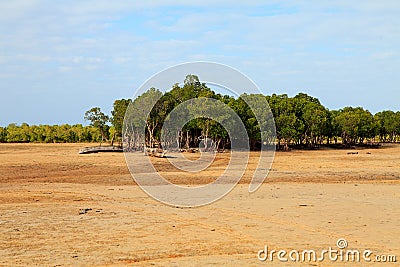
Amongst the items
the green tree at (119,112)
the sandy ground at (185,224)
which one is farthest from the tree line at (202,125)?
the sandy ground at (185,224)

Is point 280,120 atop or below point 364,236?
atop

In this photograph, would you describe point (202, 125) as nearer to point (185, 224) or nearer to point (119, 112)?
point (119, 112)

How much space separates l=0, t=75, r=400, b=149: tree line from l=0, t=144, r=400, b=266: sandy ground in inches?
1300

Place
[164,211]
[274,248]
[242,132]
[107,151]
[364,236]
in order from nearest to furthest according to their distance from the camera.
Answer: [274,248]
[364,236]
[164,211]
[107,151]
[242,132]

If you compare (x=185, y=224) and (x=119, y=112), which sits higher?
(x=119, y=112)

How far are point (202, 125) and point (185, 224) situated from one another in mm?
47045

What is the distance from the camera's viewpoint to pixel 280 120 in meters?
72.6

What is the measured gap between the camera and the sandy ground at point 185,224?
11.1 meters

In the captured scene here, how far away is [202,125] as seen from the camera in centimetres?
6159

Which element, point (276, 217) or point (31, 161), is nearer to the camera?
point (276, 217)

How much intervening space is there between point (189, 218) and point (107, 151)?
122 ft

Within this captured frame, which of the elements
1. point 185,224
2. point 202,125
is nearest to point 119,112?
point 202,125

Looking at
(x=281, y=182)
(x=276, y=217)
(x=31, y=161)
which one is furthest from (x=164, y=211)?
(x=31, y=161)

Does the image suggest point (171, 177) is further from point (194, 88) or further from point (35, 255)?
point (194, 88)
